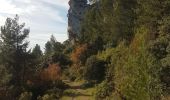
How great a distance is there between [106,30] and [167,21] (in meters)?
25.9

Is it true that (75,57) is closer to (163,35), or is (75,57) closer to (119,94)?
(163,35)

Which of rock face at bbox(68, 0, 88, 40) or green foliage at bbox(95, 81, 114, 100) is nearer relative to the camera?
green foliage at bbox(95, 81, 114, 100)

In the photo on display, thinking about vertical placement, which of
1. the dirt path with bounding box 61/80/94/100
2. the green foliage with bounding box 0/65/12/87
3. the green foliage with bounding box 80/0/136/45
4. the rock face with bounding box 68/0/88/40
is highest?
the rock face with bounding box 68/0/88/40

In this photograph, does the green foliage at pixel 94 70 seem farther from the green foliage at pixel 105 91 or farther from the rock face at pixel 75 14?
the rock face at pixel 75 14

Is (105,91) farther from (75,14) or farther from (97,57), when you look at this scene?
(75,14)

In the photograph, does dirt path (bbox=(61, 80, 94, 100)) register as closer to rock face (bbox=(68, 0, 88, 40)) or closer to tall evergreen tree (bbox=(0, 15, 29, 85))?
tall evergreen tree (bbox=(0, 15, 29, 85))

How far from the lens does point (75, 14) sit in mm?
124188

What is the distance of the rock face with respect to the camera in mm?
121375

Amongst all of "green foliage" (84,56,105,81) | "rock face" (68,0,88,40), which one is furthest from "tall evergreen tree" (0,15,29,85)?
"rock face" (68,0,88,40)

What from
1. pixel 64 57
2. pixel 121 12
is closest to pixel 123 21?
pixel 121 12

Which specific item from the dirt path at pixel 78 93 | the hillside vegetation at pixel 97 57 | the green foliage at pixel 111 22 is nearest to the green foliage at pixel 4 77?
the hillside vegetation at pixel 97 57

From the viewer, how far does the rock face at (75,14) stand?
121 metres

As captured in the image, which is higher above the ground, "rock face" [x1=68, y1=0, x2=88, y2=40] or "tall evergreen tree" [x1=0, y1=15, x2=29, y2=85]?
"rock face" [x1=68, y1=0, x2=88, y2=40]

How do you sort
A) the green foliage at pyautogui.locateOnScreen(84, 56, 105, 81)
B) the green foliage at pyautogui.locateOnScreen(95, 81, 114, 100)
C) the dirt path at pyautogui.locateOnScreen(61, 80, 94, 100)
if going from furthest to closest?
the green foliage at pyautogui.locateOnScreen(84, 56, 105, 81), the dirt path at pyautogui.locateOnScreen(61, 80, 94, 100), the green foliage at pyautogui.locateOnScreen(95, 81, 114, 100)
